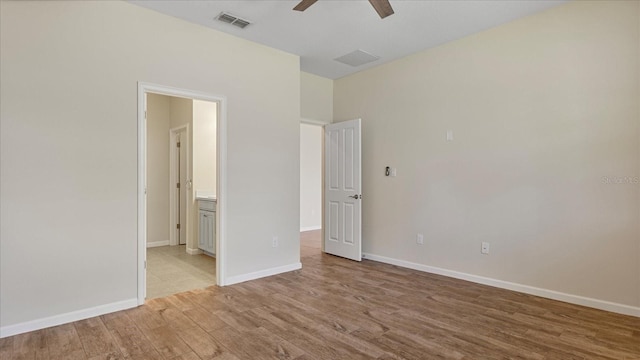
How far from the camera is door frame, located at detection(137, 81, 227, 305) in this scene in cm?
304

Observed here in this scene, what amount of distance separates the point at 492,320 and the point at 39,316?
3593 millimetres

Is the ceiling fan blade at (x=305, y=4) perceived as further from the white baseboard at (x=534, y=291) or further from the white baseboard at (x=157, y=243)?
the white baseboard at (x=157, y=243)

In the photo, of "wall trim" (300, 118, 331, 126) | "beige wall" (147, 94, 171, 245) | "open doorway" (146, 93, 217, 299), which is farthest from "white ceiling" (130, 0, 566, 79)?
"beige wall" (147, 94, 171, 245)

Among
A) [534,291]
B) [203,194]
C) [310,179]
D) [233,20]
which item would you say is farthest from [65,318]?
[310,179]

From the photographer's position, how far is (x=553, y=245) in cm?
319

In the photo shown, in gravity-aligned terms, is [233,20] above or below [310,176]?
above

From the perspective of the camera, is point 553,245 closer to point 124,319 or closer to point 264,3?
point 264,3

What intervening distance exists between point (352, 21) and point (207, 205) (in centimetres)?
320

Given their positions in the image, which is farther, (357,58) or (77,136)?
(357,58)

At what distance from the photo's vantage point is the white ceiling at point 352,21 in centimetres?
305

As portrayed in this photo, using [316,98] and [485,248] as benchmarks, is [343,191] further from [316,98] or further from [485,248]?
[485,248]

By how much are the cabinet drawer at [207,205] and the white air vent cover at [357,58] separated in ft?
8.67

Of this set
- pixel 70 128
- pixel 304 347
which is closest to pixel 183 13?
pixel 70 128

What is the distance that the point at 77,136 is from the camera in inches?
108
